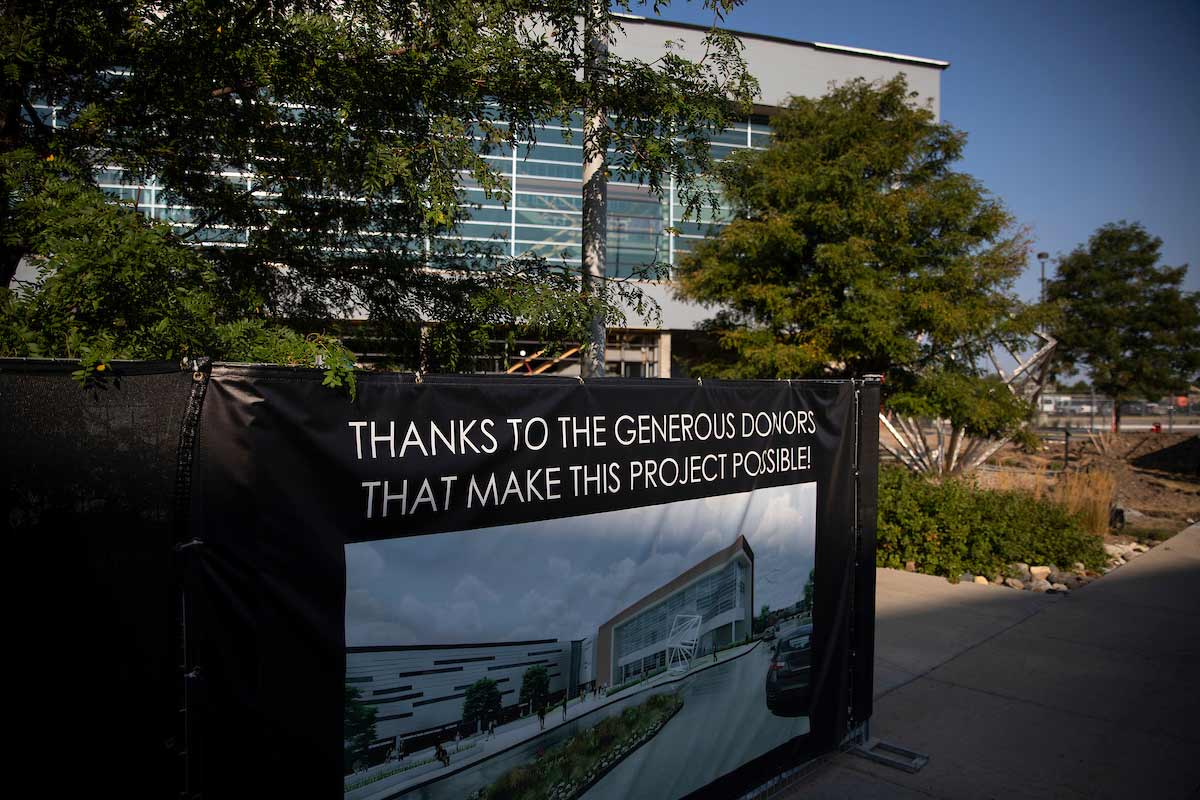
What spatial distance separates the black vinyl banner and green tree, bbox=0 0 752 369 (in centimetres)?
181

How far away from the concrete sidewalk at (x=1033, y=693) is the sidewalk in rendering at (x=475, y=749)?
6.06 feet

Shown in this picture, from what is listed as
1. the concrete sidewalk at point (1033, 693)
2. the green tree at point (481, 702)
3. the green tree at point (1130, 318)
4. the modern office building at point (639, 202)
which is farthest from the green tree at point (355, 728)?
the green tree at point (1130, 318)

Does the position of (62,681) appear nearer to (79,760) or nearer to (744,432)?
(79,760)

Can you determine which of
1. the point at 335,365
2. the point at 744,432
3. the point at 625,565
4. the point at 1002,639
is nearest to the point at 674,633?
the point at 625,565

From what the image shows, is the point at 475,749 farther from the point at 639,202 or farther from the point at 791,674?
the point at 639,202

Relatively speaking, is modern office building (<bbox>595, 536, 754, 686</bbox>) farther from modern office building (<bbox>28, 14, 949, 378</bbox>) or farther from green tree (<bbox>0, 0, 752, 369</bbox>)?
modern office building (<bbox>28, 14, 949, 378</bbox>)

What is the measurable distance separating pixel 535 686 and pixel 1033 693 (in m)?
4.83

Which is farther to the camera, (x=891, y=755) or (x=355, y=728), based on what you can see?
(x=891, y=755)

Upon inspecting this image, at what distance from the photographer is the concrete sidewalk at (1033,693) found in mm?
4867

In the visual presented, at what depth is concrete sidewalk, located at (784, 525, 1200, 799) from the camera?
A: 16.0 feet

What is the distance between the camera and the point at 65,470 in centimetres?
227

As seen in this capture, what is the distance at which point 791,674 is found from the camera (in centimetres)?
465

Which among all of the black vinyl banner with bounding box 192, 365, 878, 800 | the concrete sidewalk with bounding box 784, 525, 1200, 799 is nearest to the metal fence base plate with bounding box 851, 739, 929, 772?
the concrete sidewalk with bounding box 784, 525, 1200, 799

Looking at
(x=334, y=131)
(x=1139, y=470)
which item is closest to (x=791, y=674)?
(x=334, y=131)
